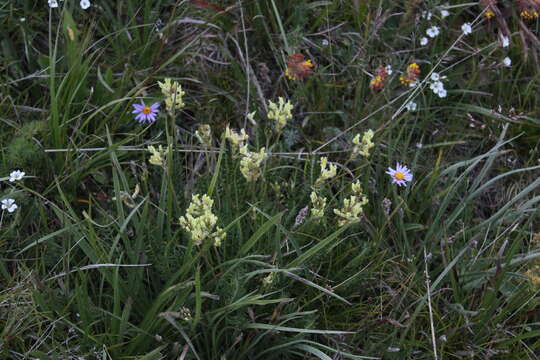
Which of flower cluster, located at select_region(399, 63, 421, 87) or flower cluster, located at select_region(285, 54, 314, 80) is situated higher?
flower cluster, located at select_region(285, 54, 314, 80)

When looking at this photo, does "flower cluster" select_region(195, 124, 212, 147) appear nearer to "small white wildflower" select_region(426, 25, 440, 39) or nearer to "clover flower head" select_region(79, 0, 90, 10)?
"clover flower head" select_region(79, 0, 90, 10)

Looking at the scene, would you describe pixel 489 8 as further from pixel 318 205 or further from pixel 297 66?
pixel 318 205

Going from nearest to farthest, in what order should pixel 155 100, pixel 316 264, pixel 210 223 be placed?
pixel 210 223 < pixel 316 264 < pixel 155 100

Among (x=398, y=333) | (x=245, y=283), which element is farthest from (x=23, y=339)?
(x=398, y=333)

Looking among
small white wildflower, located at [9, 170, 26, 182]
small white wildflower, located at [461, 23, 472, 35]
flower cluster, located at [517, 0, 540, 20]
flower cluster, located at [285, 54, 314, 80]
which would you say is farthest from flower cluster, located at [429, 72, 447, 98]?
small white wildflower, located at [9, 170, 26, 182]

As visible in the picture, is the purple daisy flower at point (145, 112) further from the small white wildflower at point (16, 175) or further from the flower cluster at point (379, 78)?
the flower cluster at point (379, 78)

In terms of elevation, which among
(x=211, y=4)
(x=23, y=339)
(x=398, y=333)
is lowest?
(x=398, y=333)

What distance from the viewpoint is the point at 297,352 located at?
7.14 ft

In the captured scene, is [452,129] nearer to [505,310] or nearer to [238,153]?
[505,310]

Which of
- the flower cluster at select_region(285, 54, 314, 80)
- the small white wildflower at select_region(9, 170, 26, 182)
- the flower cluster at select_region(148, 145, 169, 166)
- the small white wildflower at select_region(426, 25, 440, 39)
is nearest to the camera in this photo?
the flower cluster at select_region(148, 145, 169, 166)

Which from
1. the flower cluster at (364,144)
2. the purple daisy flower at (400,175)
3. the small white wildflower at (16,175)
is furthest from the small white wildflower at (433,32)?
the small white wildflower at (16,175)

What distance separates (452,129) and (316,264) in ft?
3.81

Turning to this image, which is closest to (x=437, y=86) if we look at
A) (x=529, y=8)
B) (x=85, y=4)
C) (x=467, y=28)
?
(x=467, y=28)

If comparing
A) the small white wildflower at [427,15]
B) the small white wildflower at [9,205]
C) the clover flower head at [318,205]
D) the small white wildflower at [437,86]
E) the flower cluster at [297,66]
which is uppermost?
the flower cluster at [297,66]
